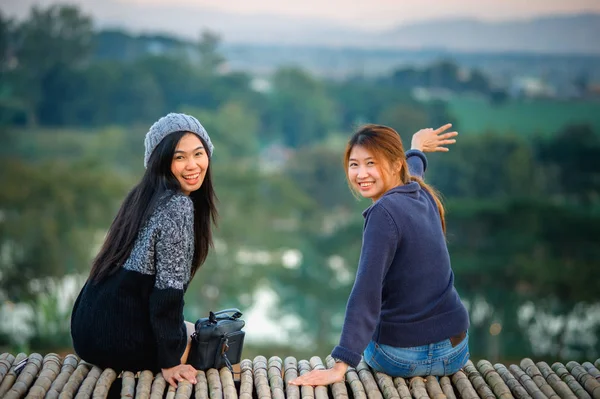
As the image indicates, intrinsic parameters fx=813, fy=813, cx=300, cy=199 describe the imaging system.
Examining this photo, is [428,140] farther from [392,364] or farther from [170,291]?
[170,291]

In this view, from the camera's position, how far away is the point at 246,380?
114 inches

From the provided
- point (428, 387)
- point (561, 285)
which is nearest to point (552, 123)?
point (561, 285)

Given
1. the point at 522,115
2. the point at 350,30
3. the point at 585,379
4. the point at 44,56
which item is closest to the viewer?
the point at 585,379

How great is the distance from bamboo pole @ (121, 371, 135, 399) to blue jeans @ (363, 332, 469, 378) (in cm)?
86

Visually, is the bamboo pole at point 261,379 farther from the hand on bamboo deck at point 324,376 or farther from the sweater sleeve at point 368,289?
the sweater sleeve at point 368,289

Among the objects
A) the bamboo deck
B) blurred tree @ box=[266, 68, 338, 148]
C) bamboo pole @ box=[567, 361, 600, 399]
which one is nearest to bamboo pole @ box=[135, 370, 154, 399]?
the bamboo deck

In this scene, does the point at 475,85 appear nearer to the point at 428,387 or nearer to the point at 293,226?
the point at 293,226

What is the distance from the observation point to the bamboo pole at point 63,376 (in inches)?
108

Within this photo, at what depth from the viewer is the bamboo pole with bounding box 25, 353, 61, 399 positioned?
272 cm

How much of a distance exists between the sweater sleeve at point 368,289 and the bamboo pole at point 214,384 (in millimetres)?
412

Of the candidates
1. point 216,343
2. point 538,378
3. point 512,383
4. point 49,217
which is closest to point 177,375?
point 216,343

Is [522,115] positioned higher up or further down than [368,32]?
further down

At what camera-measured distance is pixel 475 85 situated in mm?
22094

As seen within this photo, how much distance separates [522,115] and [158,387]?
68.5 ft
